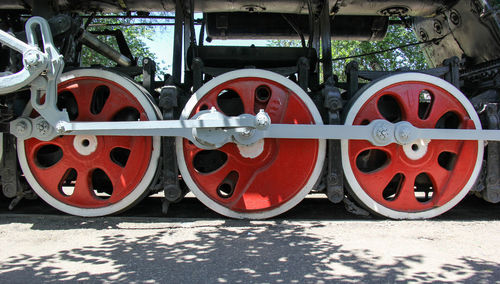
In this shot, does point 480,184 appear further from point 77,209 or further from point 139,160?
point 77,209

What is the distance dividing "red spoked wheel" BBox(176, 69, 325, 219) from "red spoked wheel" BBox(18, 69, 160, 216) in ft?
1.37

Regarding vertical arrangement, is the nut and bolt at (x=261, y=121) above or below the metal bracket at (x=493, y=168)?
above

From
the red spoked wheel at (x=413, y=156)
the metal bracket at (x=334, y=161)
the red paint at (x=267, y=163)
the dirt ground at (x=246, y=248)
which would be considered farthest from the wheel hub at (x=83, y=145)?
the red spoked wheel at (x=413, y=156)

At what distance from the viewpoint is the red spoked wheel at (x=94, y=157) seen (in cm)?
359

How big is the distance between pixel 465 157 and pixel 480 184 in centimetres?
33

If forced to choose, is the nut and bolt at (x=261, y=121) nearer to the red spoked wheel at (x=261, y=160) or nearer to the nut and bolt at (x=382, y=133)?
the red spoked wheel at (x=261, y=160)

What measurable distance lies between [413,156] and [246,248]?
6.67 ft

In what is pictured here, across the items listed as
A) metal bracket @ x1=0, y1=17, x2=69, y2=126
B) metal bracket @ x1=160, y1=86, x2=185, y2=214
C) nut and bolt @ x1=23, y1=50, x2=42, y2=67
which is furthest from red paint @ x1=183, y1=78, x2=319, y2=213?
nut and bolt @ x1=23, y1=50, x2=42, y2=67

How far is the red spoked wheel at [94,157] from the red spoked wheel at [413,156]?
204 centimetres

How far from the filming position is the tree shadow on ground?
2275 mm

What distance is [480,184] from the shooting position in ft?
12.3

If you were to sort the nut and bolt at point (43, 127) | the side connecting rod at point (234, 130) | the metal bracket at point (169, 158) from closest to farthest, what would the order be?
the side connecting rod at point (234, 130)
the nut and bolt at point (43, 127)
the metal bracket at point (169, 158)

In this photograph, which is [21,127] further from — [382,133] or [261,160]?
[382,133]

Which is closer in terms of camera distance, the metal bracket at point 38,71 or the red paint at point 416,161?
the metal bracket at point 38,71
